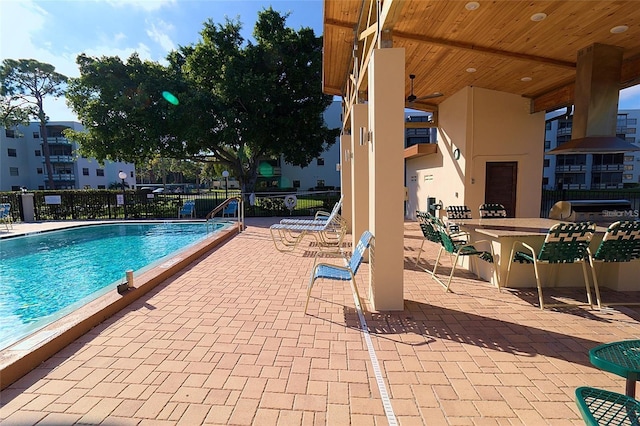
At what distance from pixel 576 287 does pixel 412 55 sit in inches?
168

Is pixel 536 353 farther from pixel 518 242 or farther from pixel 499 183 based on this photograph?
pixel 499 183

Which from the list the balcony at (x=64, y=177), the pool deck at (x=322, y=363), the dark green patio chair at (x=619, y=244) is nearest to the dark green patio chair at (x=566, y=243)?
the dark green patio chair at (x=619, y=244)

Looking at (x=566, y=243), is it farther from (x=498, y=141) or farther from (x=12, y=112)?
(x=12, y=112)

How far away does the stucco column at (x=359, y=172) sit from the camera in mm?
5020

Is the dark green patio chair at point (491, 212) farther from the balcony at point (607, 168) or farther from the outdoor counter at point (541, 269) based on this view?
the balcony at point (607, 168)

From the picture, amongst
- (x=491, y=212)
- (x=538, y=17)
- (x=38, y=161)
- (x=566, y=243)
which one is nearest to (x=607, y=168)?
(x=491, y=212)

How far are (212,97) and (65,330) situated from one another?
12272mm

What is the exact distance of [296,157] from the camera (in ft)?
50.1

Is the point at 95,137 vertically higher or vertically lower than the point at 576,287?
higher

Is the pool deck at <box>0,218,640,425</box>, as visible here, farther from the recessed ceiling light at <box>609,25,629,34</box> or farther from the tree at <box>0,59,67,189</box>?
the tree at <box>0,59,67,189</box>

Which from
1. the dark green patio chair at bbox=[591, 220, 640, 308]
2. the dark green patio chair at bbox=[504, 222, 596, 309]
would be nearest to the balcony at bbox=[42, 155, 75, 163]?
the dark green patio chair at bbox=[504, 222, 596, 309]

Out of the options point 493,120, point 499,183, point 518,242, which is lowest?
point 518,242

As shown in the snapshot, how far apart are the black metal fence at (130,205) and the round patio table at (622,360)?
37.2ft

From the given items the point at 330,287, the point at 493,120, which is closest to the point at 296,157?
the point at 493,120
